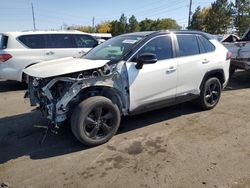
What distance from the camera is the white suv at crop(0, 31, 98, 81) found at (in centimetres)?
832

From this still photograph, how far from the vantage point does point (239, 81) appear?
9633 mm

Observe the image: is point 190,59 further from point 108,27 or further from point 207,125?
point 108,27

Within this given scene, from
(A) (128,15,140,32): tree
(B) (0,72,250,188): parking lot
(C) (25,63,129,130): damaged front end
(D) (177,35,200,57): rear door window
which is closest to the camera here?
(B) (0,72,250,188): parking lot

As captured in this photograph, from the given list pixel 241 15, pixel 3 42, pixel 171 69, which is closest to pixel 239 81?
pixel 171 69

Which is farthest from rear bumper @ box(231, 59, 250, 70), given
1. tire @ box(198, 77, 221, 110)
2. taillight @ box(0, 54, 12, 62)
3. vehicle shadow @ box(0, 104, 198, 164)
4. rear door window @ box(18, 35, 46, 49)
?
taillight @ box(0, 54, 12, 62)

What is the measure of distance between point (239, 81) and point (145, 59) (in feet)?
20.3

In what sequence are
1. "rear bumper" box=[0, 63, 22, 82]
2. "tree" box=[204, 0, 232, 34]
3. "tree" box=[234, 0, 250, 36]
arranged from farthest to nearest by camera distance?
"tree" box=[204, 0, 232, 34], "tree" box=[234, 0, 250, 36], "rear bumper" box=[0, 63, 22, 82]

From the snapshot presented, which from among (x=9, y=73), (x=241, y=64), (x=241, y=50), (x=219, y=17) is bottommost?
(x=9, y=73)

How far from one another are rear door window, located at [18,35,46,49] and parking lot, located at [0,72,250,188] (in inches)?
129

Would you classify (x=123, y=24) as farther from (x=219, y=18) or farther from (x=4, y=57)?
(x=4, y=57)

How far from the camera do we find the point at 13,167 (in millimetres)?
3836

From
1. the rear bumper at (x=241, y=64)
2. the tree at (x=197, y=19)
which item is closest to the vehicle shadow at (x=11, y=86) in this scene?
the rear bumper at (x=241, y=64)

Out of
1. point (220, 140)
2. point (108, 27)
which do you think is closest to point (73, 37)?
point (220, 140)

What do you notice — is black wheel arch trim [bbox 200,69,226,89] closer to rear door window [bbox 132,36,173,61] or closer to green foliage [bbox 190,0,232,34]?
rear door window [bbox 132,36,173,61]
